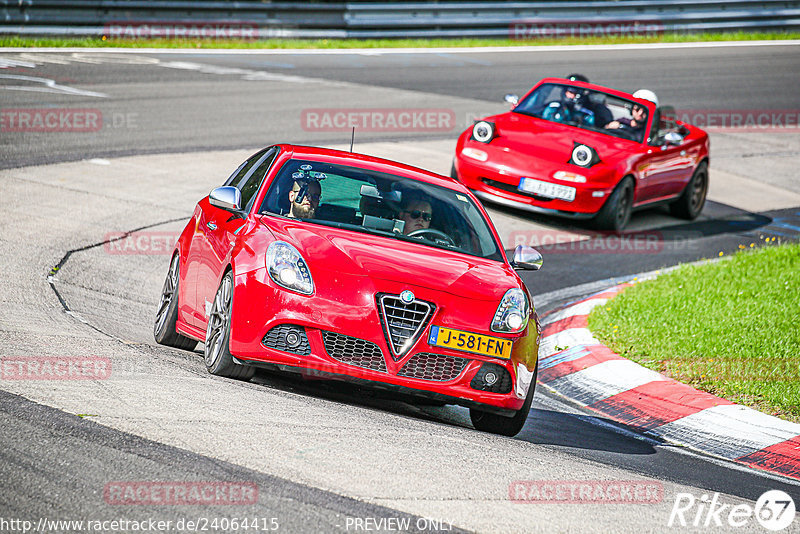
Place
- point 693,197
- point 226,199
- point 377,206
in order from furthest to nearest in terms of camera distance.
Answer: point 693,197 < point 377,206 < point 226,199

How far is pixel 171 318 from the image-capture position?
7387 mm

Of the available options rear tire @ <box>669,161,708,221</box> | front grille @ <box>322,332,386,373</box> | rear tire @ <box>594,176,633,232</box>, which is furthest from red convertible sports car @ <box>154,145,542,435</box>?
rear tire @ <box>669,161,708,221</box>

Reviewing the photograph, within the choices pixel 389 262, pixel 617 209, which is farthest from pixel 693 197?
pixel 389 262

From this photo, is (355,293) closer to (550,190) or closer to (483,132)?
(550,190)

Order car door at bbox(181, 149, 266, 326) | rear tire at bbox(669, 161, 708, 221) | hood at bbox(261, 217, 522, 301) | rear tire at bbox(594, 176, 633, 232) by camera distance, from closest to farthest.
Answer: hood at bbox(261, 217, 522, 301), car door at bbox(181, 149, 266, 326), rear tire at bbox(594, 176, 633, 232), rear tire at bbox(669, 161, 708, 221)

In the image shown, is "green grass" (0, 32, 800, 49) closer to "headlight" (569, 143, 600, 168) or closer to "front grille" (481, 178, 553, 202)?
"front grille" (481, 178, 553, 202)

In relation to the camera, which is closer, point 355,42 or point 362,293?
point 362,293

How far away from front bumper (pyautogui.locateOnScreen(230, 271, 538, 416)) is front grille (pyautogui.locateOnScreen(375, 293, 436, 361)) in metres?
0.03

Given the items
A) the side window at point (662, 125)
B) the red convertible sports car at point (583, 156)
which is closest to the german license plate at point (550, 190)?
the red convertible sports car at point (583, 156)

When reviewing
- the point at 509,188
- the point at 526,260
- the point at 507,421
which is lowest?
the point at 507,421

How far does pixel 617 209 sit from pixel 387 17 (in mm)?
15022

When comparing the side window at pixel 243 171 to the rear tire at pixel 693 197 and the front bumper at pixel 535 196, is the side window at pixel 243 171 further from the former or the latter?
the rear tire at pixel 693 197

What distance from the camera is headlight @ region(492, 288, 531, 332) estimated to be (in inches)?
246

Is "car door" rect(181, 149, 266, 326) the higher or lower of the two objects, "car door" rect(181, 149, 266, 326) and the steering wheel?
the lower
